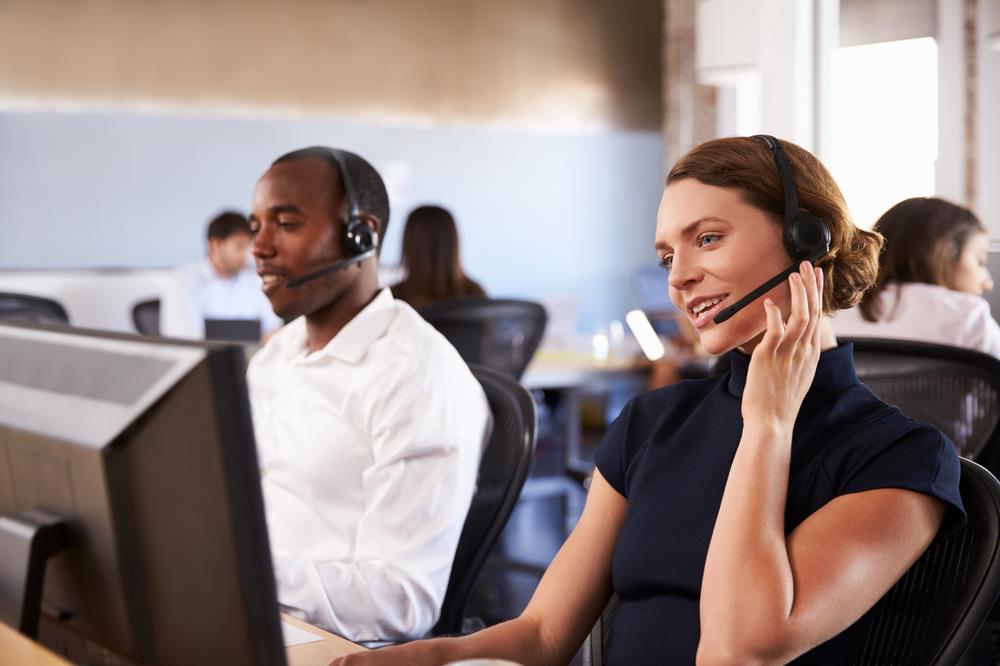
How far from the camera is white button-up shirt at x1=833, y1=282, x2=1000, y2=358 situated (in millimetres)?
2637

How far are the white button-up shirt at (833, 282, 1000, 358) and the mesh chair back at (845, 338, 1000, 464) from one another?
55 centimetres

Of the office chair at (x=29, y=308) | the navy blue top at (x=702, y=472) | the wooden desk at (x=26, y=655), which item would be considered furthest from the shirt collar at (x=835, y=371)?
the office chair at (x=29, y=308)

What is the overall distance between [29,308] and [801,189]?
9.51 feet

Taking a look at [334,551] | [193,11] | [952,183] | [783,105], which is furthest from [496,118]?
[334,551]

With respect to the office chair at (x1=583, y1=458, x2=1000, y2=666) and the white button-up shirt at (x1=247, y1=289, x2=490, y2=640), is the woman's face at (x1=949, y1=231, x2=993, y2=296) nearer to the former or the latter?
the white button-up shirt at (x1=247, y1=289, x2=490, y2=640)

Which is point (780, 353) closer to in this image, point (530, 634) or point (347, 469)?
point (530, 634)

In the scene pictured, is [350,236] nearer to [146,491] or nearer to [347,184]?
[347,184]

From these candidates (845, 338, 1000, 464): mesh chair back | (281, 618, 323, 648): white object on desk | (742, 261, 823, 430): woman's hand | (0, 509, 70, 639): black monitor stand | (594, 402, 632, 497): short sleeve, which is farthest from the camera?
(845, 338, 1000, 464): mesh chair back

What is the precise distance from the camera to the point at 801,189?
1183mm

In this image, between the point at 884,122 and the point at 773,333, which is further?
the point at 884,122

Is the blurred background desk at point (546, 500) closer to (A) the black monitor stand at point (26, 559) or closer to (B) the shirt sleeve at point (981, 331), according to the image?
(B) the shirt sleeve at point (981, 331)

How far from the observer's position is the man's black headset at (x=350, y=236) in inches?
69.9

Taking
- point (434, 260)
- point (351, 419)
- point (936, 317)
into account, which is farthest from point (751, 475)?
point (434, 260)

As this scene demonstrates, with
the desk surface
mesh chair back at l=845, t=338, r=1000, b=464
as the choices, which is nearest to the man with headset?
mesh chair back at l=845, t=338, r=1000, b=464
